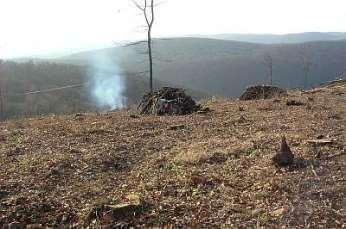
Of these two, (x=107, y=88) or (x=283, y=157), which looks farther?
(x=107, y=88)

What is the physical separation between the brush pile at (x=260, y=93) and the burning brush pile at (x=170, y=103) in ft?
23.6

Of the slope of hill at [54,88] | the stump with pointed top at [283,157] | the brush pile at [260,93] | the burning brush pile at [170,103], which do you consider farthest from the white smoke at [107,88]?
the stump with pointed top at [283,157]

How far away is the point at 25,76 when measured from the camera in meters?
138

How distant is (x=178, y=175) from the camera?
45.8 ft

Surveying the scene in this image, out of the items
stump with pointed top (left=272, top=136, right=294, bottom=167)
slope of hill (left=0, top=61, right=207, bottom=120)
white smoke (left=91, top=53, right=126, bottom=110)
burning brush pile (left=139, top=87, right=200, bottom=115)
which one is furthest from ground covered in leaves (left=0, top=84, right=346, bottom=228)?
white smoke (left=91, top=53, right=126, bottom=110)

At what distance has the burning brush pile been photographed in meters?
27.2

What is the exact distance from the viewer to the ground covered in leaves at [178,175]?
1110 cm

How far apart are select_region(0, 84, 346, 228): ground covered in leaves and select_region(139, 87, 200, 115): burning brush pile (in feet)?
14.4

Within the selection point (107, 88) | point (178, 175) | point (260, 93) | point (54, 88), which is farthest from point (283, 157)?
point (107, 88)

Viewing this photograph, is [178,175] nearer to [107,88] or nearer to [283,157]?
[283,157]

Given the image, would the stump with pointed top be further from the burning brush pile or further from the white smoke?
the white smoke

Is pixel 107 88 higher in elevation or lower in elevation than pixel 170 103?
lower

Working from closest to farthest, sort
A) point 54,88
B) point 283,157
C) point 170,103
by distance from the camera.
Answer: point 283,157 → point 170,103 → point 54,88

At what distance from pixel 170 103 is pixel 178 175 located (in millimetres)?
13860
